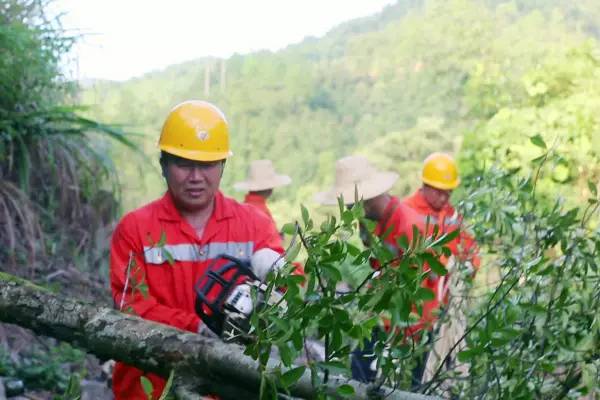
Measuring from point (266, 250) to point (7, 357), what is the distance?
298 cm

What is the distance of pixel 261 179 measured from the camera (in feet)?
29.1

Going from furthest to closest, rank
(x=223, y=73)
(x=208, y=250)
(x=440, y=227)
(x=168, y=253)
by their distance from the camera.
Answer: (x=223, y=73)
(x=440, y=227)
(x=208, y=250)
(x=168, y=253)

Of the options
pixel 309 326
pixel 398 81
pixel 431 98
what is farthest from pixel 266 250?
pixel 398 81

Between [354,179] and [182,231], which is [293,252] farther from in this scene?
[354,179]

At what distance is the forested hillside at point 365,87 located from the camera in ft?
109

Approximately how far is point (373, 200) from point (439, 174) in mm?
1885

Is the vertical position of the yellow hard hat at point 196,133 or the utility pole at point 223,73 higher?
the yellow hard hat at point 196,133

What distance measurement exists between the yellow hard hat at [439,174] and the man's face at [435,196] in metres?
0.04

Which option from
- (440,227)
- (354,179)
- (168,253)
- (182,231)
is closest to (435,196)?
(354,179)

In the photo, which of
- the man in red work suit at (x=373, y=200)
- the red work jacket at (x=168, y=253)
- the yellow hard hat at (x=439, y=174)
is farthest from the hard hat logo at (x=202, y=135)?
the yellow hard hat at (x=439, y=174)

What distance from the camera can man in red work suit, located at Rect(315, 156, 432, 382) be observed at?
506 cm

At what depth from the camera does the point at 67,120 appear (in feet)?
23.0

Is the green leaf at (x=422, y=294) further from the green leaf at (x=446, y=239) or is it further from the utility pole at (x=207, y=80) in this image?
the utility pole at (x=207, y=80)

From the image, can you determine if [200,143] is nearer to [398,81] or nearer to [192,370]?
[192,370]
